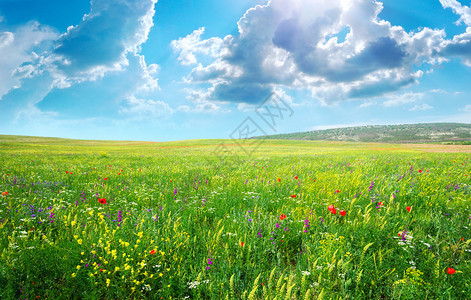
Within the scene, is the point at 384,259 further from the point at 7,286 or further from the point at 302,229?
the point at 7,286

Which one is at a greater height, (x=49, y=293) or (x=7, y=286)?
(x=7, y=286)

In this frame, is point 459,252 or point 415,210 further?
point 415,210

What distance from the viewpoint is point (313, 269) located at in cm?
248

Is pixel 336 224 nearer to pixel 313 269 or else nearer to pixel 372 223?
pixel 372 223

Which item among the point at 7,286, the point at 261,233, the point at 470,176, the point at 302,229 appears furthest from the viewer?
the point at 470,176

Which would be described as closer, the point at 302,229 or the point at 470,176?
the point at 302,229

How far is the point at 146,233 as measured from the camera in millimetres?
3047

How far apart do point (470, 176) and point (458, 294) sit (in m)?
8.39

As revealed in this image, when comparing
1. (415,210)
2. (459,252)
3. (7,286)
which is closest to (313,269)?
(459,252)

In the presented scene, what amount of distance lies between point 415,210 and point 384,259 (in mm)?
2763

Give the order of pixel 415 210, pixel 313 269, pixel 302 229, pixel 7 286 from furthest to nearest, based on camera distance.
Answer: pixel 415 210
pixel 302 229
pixel 313 269
pixel 7 286

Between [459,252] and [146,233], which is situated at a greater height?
[146,233]

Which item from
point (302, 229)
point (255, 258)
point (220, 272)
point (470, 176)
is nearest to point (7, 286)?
point (220, 272)

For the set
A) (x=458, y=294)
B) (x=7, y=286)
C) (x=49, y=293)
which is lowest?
(x=458, y=294)
